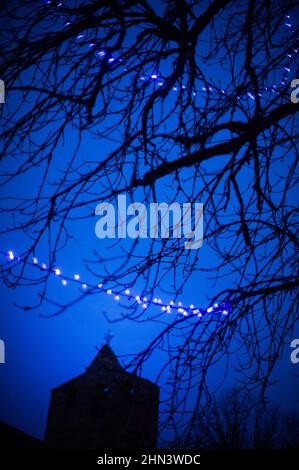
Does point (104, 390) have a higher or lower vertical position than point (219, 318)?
higher

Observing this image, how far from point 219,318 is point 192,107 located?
158cm

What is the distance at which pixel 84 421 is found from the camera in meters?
21.5

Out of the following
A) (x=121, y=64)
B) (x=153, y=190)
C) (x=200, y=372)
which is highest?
(x=121, y=64)

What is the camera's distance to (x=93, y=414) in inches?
859

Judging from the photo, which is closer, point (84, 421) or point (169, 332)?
point (169, 332)

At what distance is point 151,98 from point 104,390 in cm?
2229

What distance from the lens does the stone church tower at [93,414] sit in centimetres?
2030

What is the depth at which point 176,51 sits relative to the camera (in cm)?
276

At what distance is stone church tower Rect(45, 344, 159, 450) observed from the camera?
66.6ft
